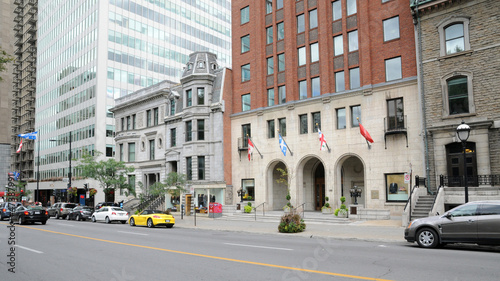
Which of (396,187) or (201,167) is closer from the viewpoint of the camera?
(396,187)

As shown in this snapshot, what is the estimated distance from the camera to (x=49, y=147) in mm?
76125

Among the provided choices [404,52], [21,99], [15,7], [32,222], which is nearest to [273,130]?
[404,52]

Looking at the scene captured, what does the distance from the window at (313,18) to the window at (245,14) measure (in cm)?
750

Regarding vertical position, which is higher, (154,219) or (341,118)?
(341,118)

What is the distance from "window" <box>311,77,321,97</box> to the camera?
105ft

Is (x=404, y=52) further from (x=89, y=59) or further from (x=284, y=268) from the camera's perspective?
(x=89, y=59)

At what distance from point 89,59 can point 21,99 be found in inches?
1671

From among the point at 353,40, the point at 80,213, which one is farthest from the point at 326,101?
the point at 80,213

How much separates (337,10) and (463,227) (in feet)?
74.3

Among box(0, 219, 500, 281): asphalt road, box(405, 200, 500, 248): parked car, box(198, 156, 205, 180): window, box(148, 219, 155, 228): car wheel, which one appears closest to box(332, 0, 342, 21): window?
box(198, 156, 205, 180): window

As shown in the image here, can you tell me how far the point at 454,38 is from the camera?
24016 millimetres

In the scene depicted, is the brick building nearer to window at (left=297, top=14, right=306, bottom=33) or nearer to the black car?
window at (left=297, top=14, right=306, bottom=33)

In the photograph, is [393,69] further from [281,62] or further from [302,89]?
[281,62]

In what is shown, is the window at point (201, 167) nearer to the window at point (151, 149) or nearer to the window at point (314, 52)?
the window at point (151, 149)
